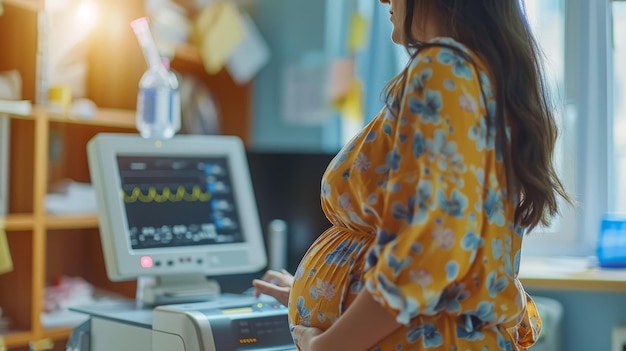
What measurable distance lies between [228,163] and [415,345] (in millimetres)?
801

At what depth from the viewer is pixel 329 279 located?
1128 millimetres

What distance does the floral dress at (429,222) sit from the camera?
0.96 m

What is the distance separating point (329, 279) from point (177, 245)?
579mm

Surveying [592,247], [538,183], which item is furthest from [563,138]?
[538,183]

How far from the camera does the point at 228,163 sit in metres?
1.75

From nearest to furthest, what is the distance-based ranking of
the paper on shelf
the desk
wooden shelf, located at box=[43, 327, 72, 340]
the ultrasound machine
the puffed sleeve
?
the puffed sleeve → the ultrasound machine → the desk → the paper on shelf → wooden shelf, located at box=[43, 327, 72, 340]

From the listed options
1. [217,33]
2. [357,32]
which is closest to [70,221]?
[217,33]

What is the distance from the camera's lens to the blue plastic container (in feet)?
7.36

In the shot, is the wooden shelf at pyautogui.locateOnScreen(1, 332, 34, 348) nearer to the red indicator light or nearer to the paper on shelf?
the paper on shelf

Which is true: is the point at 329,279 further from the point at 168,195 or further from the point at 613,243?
the point at 613,243

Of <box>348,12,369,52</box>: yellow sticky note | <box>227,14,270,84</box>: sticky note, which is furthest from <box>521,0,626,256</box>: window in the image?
Answer: <box>227,14,270,84</box>: sticky note

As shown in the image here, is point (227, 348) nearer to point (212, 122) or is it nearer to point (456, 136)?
point (456, 136)

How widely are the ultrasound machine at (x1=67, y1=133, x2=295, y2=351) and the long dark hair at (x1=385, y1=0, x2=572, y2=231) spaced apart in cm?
57

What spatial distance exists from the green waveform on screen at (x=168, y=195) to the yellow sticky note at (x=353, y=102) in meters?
1.22
